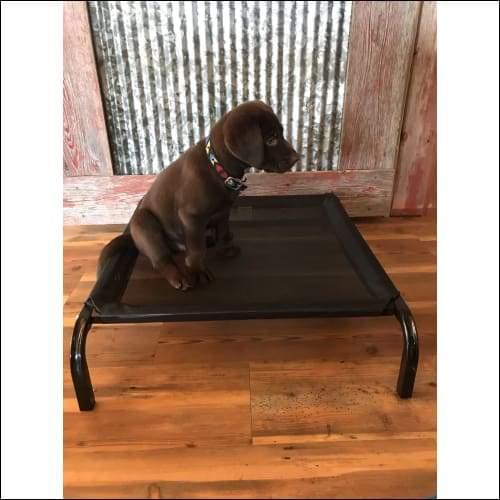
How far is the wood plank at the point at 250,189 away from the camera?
1861mm

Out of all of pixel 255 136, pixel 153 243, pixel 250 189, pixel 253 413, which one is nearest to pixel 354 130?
pixel 250 189

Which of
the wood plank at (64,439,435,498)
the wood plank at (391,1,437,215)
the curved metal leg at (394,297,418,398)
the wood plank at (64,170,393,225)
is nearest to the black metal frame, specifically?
the curved metal leg at (394,297,418,398)

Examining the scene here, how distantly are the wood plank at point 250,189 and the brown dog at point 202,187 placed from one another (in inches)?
20.2

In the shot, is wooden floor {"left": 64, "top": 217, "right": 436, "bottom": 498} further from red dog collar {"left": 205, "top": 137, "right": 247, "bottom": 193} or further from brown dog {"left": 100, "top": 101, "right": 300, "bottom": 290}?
red dog collar {"left": 205, "top": 137, "right": 247, "bottom": 193}

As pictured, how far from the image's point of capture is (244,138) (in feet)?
3.74

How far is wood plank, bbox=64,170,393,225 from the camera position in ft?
6.11

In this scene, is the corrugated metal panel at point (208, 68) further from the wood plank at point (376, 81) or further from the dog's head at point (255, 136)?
the dog's head at point (255, 136)

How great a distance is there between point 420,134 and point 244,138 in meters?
1.03

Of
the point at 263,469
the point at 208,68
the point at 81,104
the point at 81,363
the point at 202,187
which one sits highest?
the point at 208,68

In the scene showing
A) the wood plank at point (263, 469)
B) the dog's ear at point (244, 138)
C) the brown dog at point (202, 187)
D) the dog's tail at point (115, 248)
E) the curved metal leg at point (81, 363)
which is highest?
the dog's ear at point (244, 138)

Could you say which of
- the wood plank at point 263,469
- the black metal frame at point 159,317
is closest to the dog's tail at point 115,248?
the black metal frame at point 159,317

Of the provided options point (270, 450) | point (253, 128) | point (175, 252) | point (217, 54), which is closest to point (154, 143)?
point (217, 54)

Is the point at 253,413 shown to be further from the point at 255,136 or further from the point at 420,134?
the point at 420,134

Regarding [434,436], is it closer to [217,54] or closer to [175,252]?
[175,252]
